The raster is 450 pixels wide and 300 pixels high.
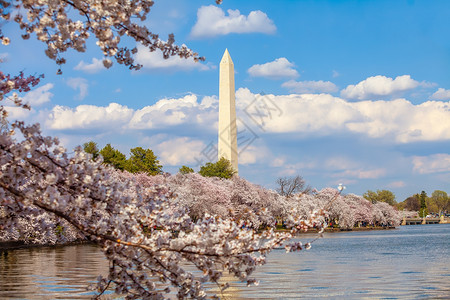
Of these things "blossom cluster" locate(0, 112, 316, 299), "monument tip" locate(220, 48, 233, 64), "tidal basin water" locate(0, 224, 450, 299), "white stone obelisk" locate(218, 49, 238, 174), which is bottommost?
"tidal basin water" locate(0, 224, 450, 299)

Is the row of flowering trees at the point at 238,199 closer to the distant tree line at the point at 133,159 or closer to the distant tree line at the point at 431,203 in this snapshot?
the distant tree line at the point at 133,159

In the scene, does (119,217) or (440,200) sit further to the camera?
(440,200)

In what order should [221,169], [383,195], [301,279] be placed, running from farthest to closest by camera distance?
[383,195] → [221,169] → [301,279]

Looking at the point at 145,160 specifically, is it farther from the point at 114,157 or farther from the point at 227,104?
the point at 227,104

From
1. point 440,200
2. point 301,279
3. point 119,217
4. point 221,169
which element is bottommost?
point 301,279

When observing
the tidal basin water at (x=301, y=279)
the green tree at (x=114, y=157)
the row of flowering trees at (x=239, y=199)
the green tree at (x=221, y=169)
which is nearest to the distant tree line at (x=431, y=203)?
the row of flowering trees at (x=239, y=199)

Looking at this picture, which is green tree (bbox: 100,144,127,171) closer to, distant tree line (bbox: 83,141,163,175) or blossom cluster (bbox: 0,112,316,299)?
distant tree line (bbox: 83,141,163,175)

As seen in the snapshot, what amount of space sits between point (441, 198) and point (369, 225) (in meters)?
108

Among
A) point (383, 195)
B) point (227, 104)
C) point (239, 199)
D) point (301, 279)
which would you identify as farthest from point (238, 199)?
point (383, 195)

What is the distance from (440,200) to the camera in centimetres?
18650

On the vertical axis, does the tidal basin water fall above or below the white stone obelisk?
below

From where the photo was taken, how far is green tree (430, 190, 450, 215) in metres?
185

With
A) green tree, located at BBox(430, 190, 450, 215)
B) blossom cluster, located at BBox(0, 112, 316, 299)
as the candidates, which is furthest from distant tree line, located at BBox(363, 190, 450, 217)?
blossom cluster, located at BBox(0, 112, 316, 299)

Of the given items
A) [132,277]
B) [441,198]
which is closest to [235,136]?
[132,277]
